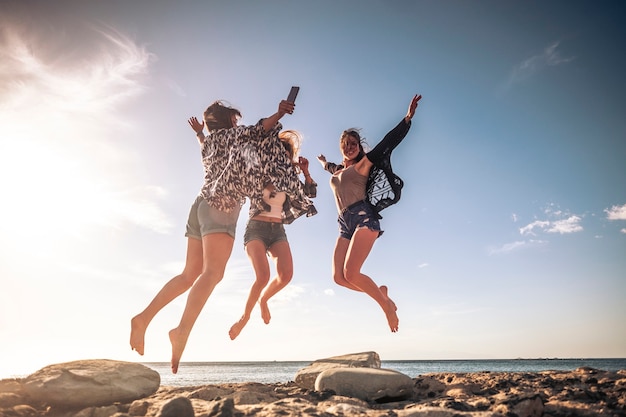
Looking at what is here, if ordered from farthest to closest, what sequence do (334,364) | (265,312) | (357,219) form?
(265,312) < (357,219) < (334,364)

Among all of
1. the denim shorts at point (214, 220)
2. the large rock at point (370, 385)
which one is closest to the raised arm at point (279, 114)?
the denim shorts at point (214, 220)

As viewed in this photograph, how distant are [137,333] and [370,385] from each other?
2443 millimetres

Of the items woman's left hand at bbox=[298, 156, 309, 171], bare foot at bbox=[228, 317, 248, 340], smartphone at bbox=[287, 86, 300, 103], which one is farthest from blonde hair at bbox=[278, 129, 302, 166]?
bare foot at bbox=[228, 317, 248, 340]

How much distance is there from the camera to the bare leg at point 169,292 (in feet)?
13.9

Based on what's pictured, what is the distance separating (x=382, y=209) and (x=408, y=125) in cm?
137

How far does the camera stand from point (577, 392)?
338 cm

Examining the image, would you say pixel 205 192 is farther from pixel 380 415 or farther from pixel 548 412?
pixel 548 412

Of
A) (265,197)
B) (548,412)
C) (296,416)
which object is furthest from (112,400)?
(548,412)

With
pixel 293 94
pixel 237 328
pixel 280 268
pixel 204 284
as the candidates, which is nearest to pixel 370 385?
pixel 204 284

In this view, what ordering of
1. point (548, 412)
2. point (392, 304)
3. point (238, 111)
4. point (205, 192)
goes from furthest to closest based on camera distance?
point (392, 304), point (238, 111), point (205, 192), point (548, 412)

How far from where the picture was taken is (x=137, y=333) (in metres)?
4.23

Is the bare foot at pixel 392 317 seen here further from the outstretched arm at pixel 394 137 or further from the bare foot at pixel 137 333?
the bare foot at pixel 137 333

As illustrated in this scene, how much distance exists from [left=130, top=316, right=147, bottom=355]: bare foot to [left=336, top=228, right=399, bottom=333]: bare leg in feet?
9.86

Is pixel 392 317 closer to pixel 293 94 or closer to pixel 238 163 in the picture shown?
pixel 238 163
